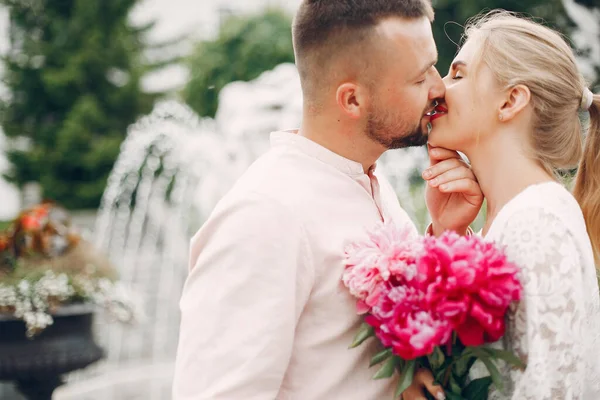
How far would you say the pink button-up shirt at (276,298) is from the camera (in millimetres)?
2045

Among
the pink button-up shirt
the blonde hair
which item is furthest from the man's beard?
the blonde hair

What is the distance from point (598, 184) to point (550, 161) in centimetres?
29

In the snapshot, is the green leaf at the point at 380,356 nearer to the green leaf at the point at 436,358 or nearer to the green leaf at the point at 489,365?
the green leaf at the point at 436,358

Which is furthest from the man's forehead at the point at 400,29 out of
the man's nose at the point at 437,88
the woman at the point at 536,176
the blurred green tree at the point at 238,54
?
the blurred green tree at the point at 238,54

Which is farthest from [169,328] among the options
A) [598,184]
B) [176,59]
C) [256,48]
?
[176,59]

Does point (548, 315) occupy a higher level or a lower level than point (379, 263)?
lower

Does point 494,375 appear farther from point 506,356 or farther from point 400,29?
point 400,29

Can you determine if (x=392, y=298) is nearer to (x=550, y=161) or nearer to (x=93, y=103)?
(x=550, y=161)

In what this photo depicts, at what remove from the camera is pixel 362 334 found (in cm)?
208

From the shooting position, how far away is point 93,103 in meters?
22.6

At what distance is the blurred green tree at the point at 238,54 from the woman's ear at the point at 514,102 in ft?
48.1

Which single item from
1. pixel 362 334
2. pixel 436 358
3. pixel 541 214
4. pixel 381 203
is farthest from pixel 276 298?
pixel 541 214

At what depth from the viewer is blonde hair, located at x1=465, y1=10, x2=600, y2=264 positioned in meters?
2.52

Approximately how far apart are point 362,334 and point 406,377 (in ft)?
0.55
